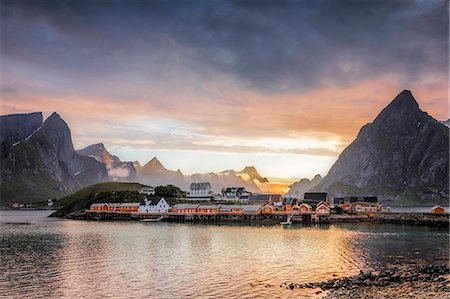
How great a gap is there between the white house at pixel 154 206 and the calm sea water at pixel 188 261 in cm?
5894

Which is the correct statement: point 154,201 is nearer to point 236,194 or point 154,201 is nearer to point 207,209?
point 207,209

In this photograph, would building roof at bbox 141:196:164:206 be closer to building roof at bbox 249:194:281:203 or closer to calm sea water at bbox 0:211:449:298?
building roof at bbox 249:194:281:203

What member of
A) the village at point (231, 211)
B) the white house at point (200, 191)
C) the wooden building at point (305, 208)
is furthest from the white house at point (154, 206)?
the wooden building at point (305, 208)

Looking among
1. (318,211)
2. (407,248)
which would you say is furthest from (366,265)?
(318,211)

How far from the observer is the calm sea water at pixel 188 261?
37.3 m

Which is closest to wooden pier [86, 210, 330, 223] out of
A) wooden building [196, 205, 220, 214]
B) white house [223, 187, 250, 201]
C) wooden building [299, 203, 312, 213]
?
wooden building [196, 205, 220, 214]

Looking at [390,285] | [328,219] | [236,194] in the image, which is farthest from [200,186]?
[390,285]

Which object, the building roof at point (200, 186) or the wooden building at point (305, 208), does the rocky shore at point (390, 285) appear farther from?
the building roof at point (200, 186)

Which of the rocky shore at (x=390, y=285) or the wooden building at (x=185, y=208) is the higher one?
the wooden building at (x=185, y=208)

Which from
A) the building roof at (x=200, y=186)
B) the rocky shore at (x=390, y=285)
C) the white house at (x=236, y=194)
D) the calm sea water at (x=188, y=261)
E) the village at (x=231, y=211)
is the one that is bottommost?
the calm sea water at (x=188, y=261)

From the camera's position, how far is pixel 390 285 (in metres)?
37.2

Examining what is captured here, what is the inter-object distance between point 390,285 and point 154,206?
359 feet

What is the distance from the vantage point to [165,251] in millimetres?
59156

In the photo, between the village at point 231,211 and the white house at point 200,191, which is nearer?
the village at point 231,211
